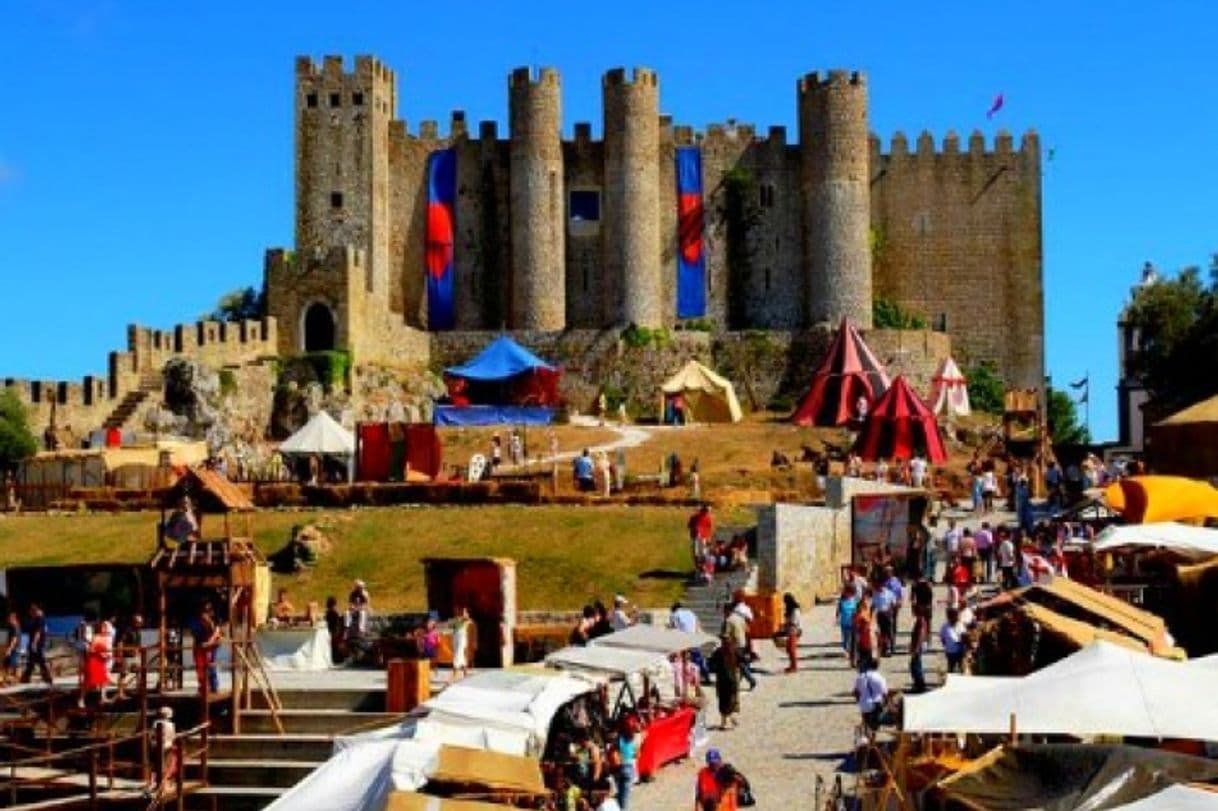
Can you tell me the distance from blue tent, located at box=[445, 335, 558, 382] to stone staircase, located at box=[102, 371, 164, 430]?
8845 millimetres

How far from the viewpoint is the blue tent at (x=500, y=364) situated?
2446 inches

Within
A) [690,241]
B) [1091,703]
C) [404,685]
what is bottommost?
[404,685]

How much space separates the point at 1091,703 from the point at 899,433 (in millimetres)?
34577

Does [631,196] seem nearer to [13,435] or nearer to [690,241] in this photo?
[690,241]

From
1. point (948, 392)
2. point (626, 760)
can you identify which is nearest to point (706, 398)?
point (948, 392)

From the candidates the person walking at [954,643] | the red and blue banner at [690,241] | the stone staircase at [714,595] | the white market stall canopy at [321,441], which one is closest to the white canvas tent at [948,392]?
the red and blue banner at [690,241]

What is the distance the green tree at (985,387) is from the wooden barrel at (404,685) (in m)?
45.4

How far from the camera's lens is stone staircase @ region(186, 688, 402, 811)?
2288 cm

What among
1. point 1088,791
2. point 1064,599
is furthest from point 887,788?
point 1064,599

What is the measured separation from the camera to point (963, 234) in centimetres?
7125

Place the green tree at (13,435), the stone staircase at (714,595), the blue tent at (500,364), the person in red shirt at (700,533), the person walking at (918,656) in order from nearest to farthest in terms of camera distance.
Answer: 1. the person walking at (918,656)
2. the stone staircase at (714,595)
3. the person in red shirt at (700,533)
4. the green tree at (13,435)
5. the blue tent at (500,364)

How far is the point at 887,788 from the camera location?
1625 centimetres

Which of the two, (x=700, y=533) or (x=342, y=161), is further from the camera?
(x=342, y=161)

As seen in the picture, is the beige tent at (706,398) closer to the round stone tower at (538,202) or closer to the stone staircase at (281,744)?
the round stone tower at (538,202)
